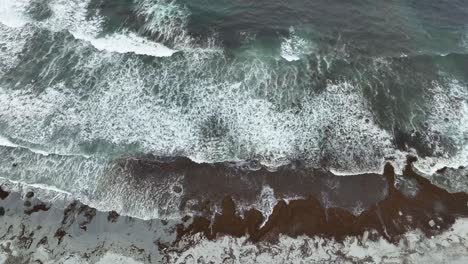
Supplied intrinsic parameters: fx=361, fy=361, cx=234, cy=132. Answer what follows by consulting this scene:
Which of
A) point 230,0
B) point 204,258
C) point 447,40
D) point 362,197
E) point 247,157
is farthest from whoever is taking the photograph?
point 230,0

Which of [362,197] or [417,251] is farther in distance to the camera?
[362,197]

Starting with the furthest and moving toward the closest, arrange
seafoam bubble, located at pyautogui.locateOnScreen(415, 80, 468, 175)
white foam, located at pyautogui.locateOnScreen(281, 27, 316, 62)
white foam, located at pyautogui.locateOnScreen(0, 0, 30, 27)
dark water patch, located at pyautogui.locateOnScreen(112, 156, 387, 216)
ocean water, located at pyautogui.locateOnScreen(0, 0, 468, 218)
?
1. white foam, located at pyautogui.locateOnScreen(0, 0, 30, 27)
2. white foam, located at pyautogui.locateOnScreen(281, 27, 316, 62)
3. ocean water, located at pyautogui.locateOnScreen(0, 0, 468, 218)
4. seafoam bubble, located at pyautogui.locateOnScreen(415, 80, 468, 175)
5. dark water patch, located at pyautogui.locateOnScreen(112, 156, 387, 216)

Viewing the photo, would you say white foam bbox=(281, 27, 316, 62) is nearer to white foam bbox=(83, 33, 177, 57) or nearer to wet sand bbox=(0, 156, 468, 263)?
white foam bbox=(83, 33, 177, 57)

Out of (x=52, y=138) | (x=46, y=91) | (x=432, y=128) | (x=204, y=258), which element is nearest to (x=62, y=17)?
(x=46, y=91)

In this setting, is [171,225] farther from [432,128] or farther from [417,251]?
[432,128]

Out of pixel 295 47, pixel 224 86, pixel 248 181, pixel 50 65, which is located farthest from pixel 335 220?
pixel 50 65

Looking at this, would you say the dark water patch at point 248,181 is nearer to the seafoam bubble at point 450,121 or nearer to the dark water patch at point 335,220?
the dark water patch at point 335,220

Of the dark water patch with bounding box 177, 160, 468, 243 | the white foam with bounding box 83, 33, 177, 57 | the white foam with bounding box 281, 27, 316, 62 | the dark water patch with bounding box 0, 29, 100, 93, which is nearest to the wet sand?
the dark water patch with bounding box 177, 160, 468, 243

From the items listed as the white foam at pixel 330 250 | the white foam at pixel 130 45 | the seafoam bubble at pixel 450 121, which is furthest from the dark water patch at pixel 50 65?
the seafoam bubble at pixel 450 121
